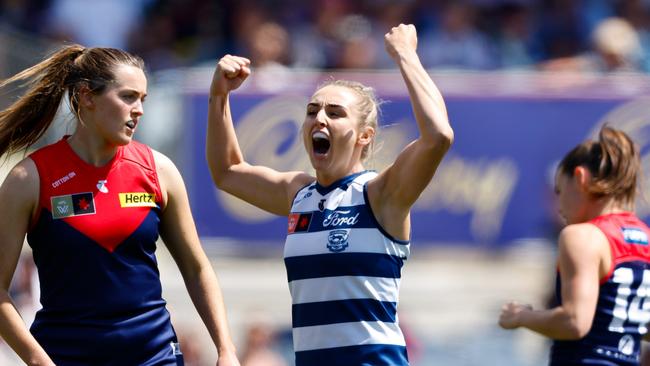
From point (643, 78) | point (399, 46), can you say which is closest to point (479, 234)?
point (643, 78)

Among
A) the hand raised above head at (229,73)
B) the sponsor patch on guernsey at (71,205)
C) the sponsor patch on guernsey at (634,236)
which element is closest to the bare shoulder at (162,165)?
the sponsor patch on guernsey at (71,205)

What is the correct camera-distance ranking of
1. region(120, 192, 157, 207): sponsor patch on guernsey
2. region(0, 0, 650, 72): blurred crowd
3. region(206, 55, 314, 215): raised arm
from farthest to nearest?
1. region(0, 0, 650, 72): blurred crowd
2. region(206, 55, 314, 215): raised arm
3. region(120, 192, 157, 207): sponsor patch on guernsey

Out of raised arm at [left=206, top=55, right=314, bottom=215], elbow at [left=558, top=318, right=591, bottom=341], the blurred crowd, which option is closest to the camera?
elbow at [left=558, top=318, right=591, bottom=341]

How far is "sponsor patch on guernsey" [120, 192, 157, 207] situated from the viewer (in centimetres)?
479

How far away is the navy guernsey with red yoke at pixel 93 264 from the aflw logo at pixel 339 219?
0.65 meters

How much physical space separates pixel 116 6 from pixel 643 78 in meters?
5.41

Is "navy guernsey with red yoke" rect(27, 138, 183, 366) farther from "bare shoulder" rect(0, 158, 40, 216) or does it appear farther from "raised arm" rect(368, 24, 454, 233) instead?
"raised arm" rect(368, 24, 454, 233)

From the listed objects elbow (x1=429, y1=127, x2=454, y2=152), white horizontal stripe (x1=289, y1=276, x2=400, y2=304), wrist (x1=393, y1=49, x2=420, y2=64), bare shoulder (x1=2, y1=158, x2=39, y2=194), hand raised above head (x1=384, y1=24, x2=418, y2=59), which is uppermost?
hand raised above head (x1=384, y1=24, x2=418, y2=59)

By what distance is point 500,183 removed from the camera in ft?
36.4

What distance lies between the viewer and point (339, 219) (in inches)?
189

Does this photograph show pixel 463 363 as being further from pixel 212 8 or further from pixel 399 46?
pixel 399 46

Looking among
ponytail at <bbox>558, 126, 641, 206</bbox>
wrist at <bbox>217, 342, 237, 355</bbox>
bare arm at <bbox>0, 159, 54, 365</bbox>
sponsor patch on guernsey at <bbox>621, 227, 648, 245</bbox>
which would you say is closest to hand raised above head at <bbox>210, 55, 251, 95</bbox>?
bare arm at <bbox>0, 159, 54, 365</bbox>

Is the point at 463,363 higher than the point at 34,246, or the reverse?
the point at 34,246

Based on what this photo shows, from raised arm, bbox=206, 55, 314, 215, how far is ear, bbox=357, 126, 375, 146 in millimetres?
325
